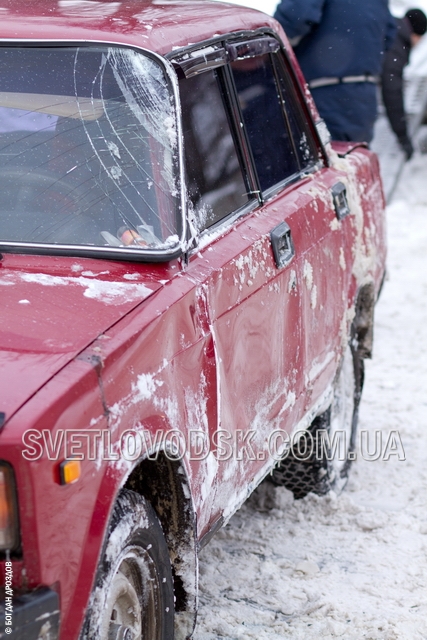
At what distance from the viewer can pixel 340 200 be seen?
3992mm

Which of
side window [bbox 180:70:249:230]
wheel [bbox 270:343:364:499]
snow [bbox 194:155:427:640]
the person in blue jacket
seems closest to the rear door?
side window [bbox 180:70:249:230]

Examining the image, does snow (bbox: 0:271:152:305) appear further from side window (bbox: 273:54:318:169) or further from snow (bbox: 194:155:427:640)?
→ side window (bbox: 273:54:318:169)

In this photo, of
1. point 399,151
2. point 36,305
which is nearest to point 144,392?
point 36,305

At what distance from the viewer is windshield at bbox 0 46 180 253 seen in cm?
263

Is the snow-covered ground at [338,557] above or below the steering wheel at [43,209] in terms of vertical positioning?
below

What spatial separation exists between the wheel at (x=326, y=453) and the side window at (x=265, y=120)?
0.98 metres

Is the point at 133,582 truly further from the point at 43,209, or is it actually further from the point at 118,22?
the point at 118,22

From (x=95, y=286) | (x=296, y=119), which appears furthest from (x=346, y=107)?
(x=95, y=286)

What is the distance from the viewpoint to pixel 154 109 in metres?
2.72

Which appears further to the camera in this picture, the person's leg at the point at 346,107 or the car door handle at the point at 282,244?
the person's leg at the point at 346,107

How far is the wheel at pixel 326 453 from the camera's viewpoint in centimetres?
407

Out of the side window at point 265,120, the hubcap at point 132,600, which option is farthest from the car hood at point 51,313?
the side window at point 265,120

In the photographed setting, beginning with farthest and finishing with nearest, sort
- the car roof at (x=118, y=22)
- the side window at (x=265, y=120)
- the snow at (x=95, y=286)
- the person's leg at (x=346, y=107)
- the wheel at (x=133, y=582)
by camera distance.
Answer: the person's leg at (x=346, y=107) → the side window at (x=265, y=120) → the car roof at (x=118, y=22) → the snow at (x=95, y=286) → the wheel at (x=133, y=582)

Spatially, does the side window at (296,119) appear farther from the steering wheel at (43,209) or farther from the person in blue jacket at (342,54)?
the person in blue jacket at (342,54)
